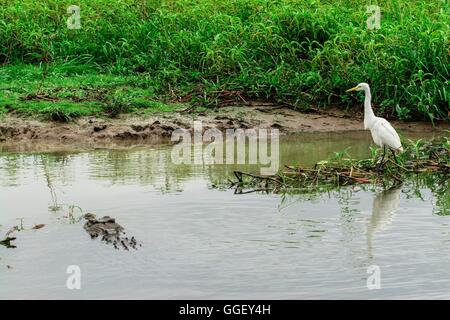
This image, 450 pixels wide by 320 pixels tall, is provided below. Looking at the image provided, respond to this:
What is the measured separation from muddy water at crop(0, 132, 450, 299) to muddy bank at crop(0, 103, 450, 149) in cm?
134

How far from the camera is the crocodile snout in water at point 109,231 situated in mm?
7199

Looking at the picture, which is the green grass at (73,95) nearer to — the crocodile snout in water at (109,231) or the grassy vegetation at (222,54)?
the grassy vegetation at (222,54)

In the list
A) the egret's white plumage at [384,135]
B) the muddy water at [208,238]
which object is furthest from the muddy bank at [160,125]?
the egret's white plumage at [384,135]

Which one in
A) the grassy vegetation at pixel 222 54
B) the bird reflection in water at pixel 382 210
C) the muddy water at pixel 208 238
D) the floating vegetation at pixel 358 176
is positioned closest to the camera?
the muddy water at pixel 208 238

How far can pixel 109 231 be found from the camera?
7367 millimetres

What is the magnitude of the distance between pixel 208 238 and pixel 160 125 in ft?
14.4

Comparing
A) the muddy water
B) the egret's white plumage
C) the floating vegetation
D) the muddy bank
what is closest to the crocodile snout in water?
the muddy water

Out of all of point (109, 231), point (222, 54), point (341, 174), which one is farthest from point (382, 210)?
point (222, 54)

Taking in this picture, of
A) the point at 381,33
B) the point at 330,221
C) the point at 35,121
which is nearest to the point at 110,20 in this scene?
the point at 35,121

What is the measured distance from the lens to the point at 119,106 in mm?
11844

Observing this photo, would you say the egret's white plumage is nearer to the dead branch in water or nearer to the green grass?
the dead branch in water

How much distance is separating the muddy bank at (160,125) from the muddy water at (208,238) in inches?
52.6

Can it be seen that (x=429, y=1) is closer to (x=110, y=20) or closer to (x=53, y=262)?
(x=110, y=20)
